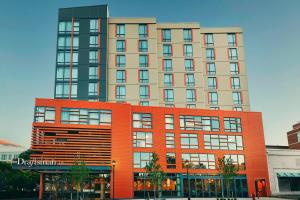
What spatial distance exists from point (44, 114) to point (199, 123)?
2686cm

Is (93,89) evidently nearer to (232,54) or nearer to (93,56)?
(93,56)

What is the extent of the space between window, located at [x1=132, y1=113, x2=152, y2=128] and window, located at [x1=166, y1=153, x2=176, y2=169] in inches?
238

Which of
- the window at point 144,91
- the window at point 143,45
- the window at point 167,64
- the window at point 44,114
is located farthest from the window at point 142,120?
the window at point 143,45

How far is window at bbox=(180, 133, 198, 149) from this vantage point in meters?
59.7

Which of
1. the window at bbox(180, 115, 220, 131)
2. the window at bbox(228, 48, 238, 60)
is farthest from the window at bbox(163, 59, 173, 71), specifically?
the window at bbox(180, 115, 220, 131)

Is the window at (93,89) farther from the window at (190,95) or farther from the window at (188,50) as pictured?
the window at (188,50)

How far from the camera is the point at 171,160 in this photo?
58.1m

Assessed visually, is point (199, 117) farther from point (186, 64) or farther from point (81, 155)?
point (81, 155)

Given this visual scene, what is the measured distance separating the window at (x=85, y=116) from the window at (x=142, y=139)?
5.43 meters

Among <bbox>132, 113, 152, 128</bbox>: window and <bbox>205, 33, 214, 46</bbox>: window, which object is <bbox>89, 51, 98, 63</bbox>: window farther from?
<bbox>205, 33, 214, 46</bbox>: window

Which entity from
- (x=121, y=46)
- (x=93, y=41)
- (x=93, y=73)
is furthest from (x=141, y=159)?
(x=93, y=41)

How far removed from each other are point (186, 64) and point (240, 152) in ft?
74.1

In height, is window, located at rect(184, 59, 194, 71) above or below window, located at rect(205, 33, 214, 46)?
below

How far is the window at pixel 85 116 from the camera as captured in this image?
53188 millimetres
